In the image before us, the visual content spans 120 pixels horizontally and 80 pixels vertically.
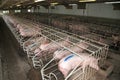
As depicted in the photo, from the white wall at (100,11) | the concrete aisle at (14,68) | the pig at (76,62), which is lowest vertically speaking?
the concrete aisle at (14,68)

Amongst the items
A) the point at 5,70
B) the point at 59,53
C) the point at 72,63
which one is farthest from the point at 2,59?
the point at 72,63

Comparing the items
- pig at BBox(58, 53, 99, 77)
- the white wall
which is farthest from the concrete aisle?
the white wall

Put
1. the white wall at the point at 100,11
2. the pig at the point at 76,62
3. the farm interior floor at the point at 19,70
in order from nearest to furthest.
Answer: the pig at the point at 76,62 < the farm interior floor at the point at 19,70 < the white wall at the point at 100,11

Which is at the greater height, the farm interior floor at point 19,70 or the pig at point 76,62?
the pig at point 76,62

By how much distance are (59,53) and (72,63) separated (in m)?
0.32

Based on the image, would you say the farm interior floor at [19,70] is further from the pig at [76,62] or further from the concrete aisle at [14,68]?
the pig at [76,62]

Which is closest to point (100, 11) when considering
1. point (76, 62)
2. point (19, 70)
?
point (19, 70)

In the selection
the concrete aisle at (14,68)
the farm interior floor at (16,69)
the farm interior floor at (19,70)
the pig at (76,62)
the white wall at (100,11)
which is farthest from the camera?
the white wall at (100,11)

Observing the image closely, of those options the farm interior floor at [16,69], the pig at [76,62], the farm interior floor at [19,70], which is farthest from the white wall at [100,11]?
the pig at [76,62]

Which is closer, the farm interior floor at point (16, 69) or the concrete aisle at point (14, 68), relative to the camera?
the farm interior floor at point (16, 69)

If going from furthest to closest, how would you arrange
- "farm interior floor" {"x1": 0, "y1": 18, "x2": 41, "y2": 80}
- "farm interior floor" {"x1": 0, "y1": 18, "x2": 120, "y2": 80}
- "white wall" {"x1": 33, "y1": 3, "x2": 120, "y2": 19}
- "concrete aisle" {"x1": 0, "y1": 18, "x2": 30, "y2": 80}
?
1. "white wall" {"x1": 33, "y1": 3, "x2": 120, "y2": 19}
2. "concrete aisle" {"x1": 0, "y1": 18, "x2": 30, "y2": 80}
3. "farm interior floor" {"x1": 0, "y1": 18, "x2": 41, "y2": 80}
4. "farm interior floor" {"x1": 0, "y1": 18, "x2": 120, "y2": 80}

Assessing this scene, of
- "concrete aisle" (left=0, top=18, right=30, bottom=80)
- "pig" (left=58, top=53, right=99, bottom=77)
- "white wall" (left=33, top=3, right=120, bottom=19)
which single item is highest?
"white wall" (left=33, top=3, right=120, bottom=19)

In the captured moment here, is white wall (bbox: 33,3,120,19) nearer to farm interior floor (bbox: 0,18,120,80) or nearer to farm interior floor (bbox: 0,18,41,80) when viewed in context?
farm interior floor (bbox: 0,18,120,80)

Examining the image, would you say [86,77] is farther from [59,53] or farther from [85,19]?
[85,19]
